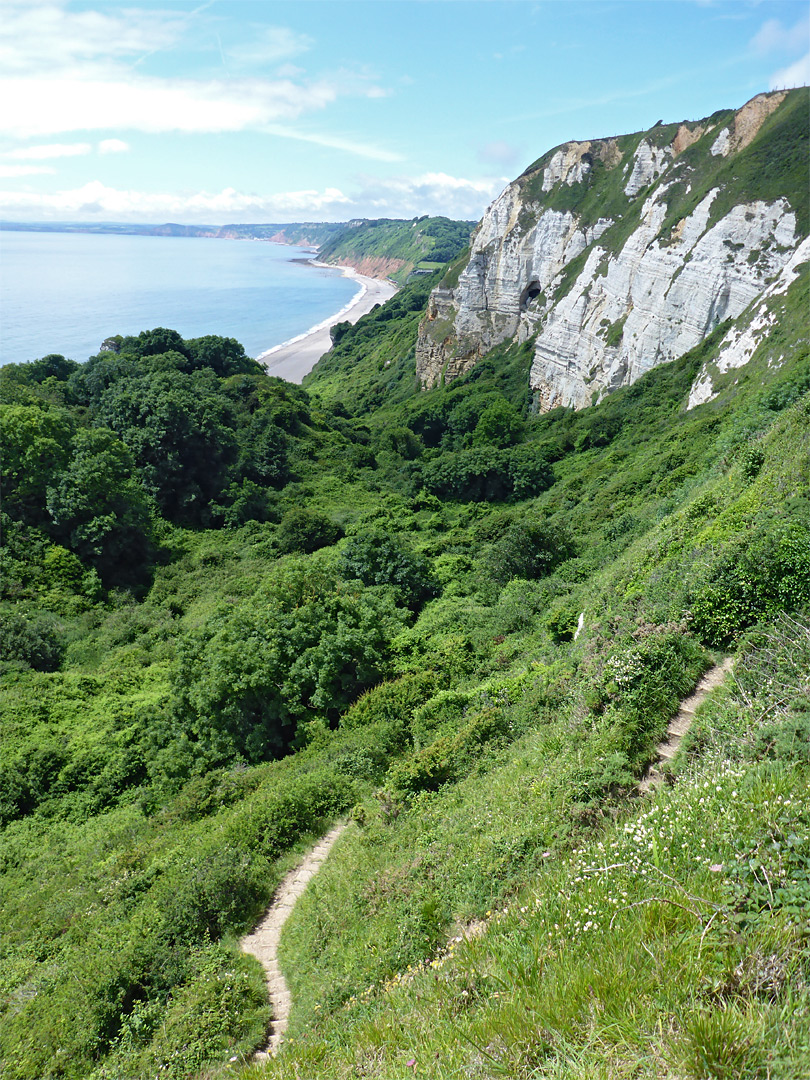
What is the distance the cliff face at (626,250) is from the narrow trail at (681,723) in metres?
42.8

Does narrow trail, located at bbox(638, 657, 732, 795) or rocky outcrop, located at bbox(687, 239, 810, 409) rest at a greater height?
rocky outcrop, located at bbox(687, 239, 810, 409)

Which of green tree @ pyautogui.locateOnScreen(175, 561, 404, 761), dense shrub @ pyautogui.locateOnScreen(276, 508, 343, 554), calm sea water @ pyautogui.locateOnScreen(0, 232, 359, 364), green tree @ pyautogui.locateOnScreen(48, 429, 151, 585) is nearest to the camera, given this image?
green tree @ pyautogui.locateOnScreen(175, 561, 404, 761)

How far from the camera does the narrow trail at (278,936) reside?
333 inches

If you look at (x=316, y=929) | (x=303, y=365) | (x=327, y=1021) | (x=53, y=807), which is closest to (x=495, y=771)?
(x=316, y=929)

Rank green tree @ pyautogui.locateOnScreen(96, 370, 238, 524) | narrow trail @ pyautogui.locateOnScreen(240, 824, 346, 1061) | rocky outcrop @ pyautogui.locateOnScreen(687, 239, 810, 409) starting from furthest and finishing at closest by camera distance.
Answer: green tree @ pyautogui.locateOnScreen(96, 370, 238, 524), rocky outcrop @ pyautogui.locateOnScreen(687, 239, 810, 409), narrow trail @ pyautogui.locateOnScreen(240, 824, 346, 1061)

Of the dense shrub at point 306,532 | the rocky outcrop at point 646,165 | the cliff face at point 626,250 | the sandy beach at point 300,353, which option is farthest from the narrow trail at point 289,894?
the sandy beach at point 300,353

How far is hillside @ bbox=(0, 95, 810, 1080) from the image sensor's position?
4.50m

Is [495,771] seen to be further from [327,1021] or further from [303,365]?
[303,365]

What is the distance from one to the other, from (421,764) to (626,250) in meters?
59.0

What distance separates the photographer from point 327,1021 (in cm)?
698

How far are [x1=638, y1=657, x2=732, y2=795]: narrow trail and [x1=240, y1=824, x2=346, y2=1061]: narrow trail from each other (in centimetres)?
583

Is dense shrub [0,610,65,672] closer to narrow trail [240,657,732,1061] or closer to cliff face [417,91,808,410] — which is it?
narrow trail [240,657,732,1061]

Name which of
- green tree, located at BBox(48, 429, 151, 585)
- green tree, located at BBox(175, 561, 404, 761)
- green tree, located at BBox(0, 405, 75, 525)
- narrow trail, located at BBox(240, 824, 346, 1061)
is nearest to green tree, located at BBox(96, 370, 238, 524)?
green tree, located at BBox(48, 429, 151, 585)

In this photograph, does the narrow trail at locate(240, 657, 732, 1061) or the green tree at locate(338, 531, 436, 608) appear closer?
the narrow trail at locate(240, 657, 732, 1061)
